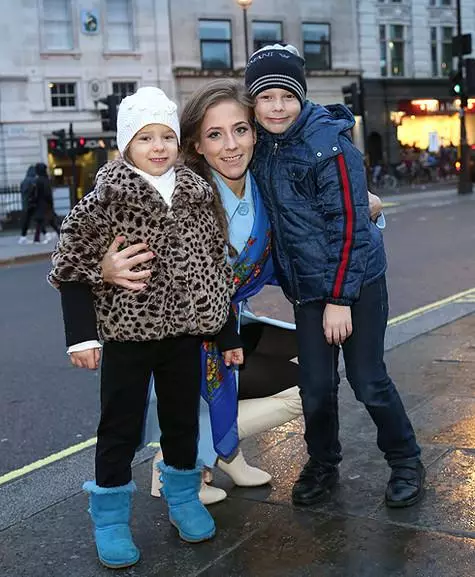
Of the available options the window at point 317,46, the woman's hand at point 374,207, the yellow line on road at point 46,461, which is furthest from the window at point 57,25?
the woman's hand at point 374,207

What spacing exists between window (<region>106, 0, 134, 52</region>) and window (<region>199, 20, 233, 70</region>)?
3314mm

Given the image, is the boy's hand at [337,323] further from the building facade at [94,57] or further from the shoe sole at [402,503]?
the building facade at [94,57]

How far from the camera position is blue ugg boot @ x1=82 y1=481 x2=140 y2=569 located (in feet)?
9.63

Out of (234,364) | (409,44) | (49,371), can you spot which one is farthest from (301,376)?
(409,44)

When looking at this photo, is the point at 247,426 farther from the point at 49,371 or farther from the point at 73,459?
the point at 49,371

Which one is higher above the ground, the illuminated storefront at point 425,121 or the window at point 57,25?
the window at point 57,25

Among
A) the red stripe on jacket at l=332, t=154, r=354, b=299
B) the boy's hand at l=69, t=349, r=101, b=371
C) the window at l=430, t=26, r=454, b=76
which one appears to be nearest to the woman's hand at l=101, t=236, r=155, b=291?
the boy's hand at l=69, t=349, r=101, b=371

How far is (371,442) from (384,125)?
36.3m

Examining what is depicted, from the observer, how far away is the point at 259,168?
3.28 metres

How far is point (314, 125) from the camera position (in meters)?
3.14

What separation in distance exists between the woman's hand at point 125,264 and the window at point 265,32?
33.5 meters

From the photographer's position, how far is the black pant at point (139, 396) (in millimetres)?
2945

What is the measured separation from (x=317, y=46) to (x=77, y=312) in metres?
35.6

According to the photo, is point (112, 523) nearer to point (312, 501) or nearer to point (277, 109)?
point (312, 501)
